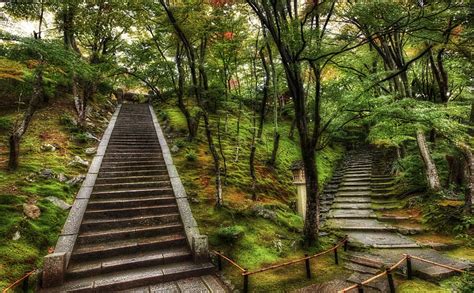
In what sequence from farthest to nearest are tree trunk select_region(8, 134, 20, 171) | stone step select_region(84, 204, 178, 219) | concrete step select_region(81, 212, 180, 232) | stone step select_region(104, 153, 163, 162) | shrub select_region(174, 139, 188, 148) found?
shrub select_region(174, 139, 188, 148) < stone step select_region(104, 153, 163, 162) < tree trunk select_region(8, 134, 20, 171) < stone step select_region(84, 204, 178, 219) < concrete step select_region(81, 212, 180, 232)

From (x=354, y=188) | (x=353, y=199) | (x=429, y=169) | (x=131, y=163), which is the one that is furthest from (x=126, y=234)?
(x=354, y=188)

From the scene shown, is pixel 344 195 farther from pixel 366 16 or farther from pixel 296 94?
pixel 366 16

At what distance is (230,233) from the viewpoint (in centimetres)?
690

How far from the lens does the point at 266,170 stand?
480 inches

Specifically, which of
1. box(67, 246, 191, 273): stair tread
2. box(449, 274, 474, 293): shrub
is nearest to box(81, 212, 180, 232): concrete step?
box(67, 246, 191, 273): stair tread

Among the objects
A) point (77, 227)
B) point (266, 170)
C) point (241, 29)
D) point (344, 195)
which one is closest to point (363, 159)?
point (344, 195)

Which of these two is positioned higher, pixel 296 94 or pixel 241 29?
pixel 241 29

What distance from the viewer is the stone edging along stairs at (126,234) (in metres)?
5.60

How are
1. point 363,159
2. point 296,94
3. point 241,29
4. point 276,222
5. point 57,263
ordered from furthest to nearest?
point 363,159 → point 241,29 → point 276,222 → point 296,94 → point 57,263

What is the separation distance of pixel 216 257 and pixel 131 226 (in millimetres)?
2567

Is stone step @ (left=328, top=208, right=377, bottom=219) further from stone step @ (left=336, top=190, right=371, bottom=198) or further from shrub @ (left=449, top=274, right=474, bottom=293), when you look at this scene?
shrub @ (left=449, top=274, right=474, bottom=293)

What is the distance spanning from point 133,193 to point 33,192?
Answer: 2558 mm

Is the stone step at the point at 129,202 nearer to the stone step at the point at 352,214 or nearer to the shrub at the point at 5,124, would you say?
the shrub at the point at 5,124

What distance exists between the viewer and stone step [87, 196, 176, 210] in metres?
7.75
